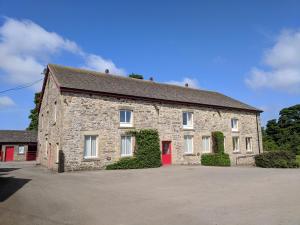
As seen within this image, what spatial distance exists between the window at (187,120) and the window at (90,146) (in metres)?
8.74

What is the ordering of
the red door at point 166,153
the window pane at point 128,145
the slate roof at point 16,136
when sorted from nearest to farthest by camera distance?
the window pane at point 128,145, the red door at point 166,153, the slate roof at point 16,136

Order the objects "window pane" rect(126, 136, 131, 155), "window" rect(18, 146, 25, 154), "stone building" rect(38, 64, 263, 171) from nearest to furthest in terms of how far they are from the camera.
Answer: "stone building" rect(38, 64, 263, 171) < "window pane" rect(126, 136, 131, 155) < "window" rect(18, 146, 25, 154)

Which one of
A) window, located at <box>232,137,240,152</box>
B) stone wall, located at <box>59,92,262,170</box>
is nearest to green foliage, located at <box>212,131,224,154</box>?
stone wall, located at <box>59,92,262,170</box>

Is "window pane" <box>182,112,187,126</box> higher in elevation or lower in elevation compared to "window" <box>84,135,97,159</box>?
higher

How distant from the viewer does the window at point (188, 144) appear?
23.5 metres

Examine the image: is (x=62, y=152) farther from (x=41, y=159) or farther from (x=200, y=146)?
(x=200, y=146)

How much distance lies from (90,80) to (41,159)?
901cm

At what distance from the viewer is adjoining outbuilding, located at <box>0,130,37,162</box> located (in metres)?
34.4

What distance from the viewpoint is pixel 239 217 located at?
659cm

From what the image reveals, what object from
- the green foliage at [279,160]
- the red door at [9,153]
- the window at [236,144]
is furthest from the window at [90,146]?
the red door at [9,153]

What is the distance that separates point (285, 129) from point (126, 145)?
34935 mm

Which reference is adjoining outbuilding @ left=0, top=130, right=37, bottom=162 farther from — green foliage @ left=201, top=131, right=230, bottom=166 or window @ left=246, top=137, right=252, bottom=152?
window @ left=246, top=137, right=252, bottom=152

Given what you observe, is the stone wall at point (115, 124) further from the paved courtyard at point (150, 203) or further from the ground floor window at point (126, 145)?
the paved courtyard at point (150, 203)

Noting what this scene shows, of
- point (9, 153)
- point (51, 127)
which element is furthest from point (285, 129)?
point (9, 153)
